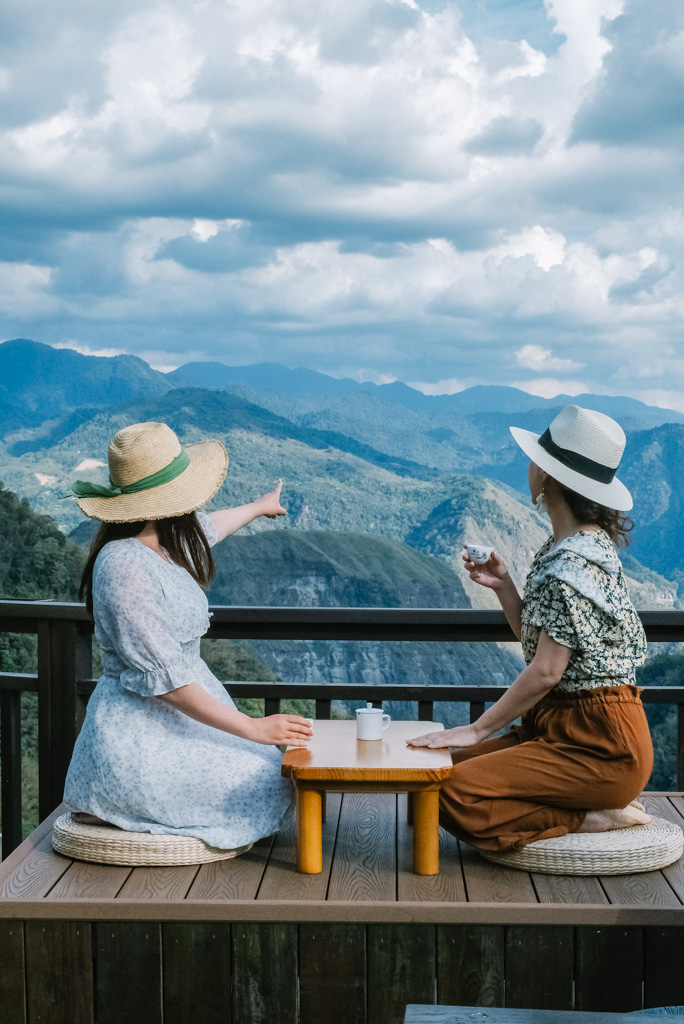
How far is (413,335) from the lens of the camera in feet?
143

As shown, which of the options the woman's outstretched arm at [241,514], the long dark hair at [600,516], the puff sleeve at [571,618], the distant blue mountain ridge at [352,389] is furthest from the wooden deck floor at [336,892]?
the distant blue mountain ridge at [352,389]

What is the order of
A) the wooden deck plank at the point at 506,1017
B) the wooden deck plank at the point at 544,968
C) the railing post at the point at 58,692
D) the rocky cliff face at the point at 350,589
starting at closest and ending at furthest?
the wooden deck plank at the point at 506,1017, the wooden deck plank at the point at 544,968, the railing post at the point at 58,692, the rocky cliff face at the point at 350,589

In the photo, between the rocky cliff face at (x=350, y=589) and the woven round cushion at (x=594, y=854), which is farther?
the rocky cliff face at (x=350, y=589)

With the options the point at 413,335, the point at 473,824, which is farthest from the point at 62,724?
the point at 413,335

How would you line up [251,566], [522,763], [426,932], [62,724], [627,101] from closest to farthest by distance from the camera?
1. [426,932]
2. [522,763]
3. [62,724]
4. [627,101]
5. [251,566]

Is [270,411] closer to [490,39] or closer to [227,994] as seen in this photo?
[490,39]

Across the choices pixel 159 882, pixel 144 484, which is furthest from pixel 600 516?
pixel 159 882

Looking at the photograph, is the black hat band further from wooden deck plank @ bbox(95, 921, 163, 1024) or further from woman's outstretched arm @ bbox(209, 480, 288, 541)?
wooden deck plank @ bbox(95, 921, 163, 1024)

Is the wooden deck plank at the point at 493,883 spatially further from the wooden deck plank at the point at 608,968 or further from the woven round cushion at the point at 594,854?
the wooden deck plank at the point at 608,968

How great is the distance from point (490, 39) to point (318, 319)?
1408cm

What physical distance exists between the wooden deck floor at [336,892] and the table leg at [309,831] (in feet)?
0.10

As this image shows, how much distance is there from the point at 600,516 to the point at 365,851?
1002mm

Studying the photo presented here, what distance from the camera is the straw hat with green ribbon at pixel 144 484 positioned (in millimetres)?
2129

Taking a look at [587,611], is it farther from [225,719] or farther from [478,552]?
[225,719]
